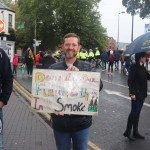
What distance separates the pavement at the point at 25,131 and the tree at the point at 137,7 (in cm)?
3734

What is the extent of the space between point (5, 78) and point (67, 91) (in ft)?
3.36

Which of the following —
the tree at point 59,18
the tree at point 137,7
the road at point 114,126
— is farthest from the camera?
the tree at point 59,18

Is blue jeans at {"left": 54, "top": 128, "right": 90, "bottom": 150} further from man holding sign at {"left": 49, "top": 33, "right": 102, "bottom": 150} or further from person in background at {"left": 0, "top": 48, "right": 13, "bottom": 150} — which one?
person in background at {"left": 0, "top": 48, "right": 13, "bottom": 150}

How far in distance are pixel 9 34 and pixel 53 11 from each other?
763 cm

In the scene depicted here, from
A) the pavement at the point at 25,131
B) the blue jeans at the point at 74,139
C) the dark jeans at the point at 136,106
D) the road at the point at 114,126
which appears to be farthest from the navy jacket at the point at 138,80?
the blue jeans at the point at 74,139

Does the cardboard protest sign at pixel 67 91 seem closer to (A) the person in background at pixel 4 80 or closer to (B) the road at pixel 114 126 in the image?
(A) the person in background at pixel 4 80

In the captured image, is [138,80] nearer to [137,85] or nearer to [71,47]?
[137,85]

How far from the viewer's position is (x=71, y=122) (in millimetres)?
4004

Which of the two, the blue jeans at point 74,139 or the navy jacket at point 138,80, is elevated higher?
the navy jacket at point 138,80

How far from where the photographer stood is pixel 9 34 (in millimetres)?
54406

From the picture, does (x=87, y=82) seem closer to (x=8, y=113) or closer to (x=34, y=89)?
(x=34, y=89)

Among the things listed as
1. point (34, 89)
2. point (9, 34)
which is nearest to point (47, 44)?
point (9, 34)

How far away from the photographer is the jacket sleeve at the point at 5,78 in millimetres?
4629

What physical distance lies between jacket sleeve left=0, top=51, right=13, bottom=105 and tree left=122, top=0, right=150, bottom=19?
42774mm
